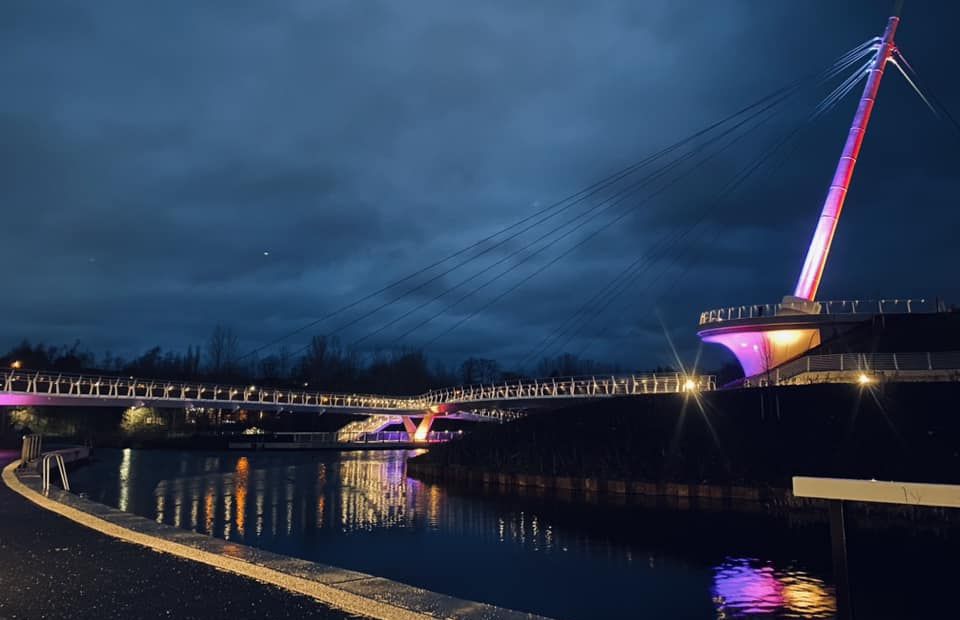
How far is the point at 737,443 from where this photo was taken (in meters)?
32.2

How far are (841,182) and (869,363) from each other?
60.4ft

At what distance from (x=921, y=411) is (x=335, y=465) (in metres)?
40.9

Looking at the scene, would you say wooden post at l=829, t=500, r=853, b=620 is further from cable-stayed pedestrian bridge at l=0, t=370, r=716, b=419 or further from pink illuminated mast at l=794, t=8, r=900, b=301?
pink illuminated mast at l=794, t=8, r=900, b=301

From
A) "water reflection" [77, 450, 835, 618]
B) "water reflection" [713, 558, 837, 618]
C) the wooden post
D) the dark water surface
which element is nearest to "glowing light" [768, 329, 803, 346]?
the dark water surface

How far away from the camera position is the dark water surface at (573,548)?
14711mm

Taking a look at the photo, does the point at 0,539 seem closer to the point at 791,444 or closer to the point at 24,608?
the point at 24,608

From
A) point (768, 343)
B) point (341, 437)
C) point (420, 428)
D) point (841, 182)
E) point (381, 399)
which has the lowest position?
point (341, 437)

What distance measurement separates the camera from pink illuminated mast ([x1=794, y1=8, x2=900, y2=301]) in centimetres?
4438

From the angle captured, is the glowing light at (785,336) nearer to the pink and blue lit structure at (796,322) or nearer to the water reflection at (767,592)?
the pink and blue lit structure at (796,322)

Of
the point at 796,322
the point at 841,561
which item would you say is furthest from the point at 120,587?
the point at 796,322

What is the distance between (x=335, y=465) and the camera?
5450cm

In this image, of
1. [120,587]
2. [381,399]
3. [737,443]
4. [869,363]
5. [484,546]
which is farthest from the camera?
[381,399]

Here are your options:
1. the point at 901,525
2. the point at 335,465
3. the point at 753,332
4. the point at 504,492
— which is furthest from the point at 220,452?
the point at 901,525

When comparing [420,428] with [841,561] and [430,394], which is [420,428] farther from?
[841,561]
